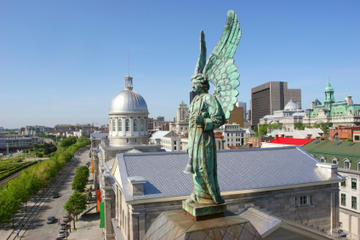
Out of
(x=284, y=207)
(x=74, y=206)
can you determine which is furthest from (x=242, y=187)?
(x=74, y=206)

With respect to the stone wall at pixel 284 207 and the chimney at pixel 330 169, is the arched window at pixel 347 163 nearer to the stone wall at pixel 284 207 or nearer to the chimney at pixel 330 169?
the stone wall at pixel 284 207

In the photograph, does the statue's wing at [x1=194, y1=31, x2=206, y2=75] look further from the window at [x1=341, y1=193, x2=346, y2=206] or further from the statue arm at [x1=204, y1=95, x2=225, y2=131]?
the window at [x1=341, y1=193, x2=346, y2=206]

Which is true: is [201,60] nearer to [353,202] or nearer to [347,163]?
[347,163]

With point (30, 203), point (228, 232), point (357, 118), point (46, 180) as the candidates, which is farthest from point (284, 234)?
point (357, 118)

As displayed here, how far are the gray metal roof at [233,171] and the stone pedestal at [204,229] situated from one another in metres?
10.8

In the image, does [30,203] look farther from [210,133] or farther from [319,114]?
[319,114]

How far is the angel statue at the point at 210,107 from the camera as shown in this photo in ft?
29.5

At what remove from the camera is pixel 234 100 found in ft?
30.0

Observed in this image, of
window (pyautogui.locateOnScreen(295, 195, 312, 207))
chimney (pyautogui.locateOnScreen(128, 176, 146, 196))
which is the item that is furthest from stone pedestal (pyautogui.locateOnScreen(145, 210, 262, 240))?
window (pyautogui.locateOnScreen(295, 195, 312, 207))

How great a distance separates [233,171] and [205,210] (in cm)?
1587

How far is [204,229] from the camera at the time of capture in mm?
7988

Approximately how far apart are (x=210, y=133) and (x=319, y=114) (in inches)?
6878

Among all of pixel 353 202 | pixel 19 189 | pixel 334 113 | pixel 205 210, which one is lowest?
pixel 19 189

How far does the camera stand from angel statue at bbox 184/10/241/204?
29.5 ft
